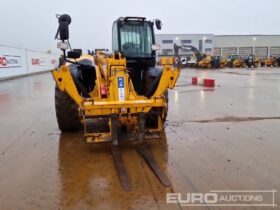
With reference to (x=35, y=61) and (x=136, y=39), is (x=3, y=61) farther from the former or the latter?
(x=136, y=39)

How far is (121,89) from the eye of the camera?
489 cm

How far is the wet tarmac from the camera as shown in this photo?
11.6 ft

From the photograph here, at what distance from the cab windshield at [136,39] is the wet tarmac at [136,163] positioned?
1848 mm

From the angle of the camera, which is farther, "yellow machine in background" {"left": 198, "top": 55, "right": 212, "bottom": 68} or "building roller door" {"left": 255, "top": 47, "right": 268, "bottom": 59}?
"building roller door" {"left": 255, "top": 47, "right": 268, "bottom": 59}

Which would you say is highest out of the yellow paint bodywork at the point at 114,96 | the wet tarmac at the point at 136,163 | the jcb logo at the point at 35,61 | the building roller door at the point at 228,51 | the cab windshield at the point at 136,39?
the building roller door at the point at 228,51

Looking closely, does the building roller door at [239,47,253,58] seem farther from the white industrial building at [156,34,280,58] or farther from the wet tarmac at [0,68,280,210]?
the wet tarmac at [0,68,280,210]

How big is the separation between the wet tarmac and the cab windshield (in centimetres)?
185

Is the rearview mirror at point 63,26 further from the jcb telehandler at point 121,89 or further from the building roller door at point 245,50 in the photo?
the building roller door at point 245,50

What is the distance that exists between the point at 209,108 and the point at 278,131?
118 inches

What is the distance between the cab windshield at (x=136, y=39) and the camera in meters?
6.52

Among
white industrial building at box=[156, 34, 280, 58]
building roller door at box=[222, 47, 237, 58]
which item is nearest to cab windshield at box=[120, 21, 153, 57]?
white industrial building at box=[156, 34, 280, 58]

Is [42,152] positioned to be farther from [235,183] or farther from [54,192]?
[235,183]

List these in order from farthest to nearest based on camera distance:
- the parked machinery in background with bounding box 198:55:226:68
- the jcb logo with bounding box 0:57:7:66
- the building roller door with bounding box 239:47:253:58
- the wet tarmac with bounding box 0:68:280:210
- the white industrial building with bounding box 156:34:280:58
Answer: the building roller door with bounding box 239:47:253:58 < the white industrial building with bounding box 156:34:280:58 < the parked machinery in background with bounding box 198:55:226:68 < the jcb logo with bounding box 0:57:7:66 < the wet tarmac with bounding box 0:68:280:210

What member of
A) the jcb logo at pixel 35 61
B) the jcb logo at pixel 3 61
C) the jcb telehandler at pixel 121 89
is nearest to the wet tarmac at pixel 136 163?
the jcb telehandler at pixel 121 89
